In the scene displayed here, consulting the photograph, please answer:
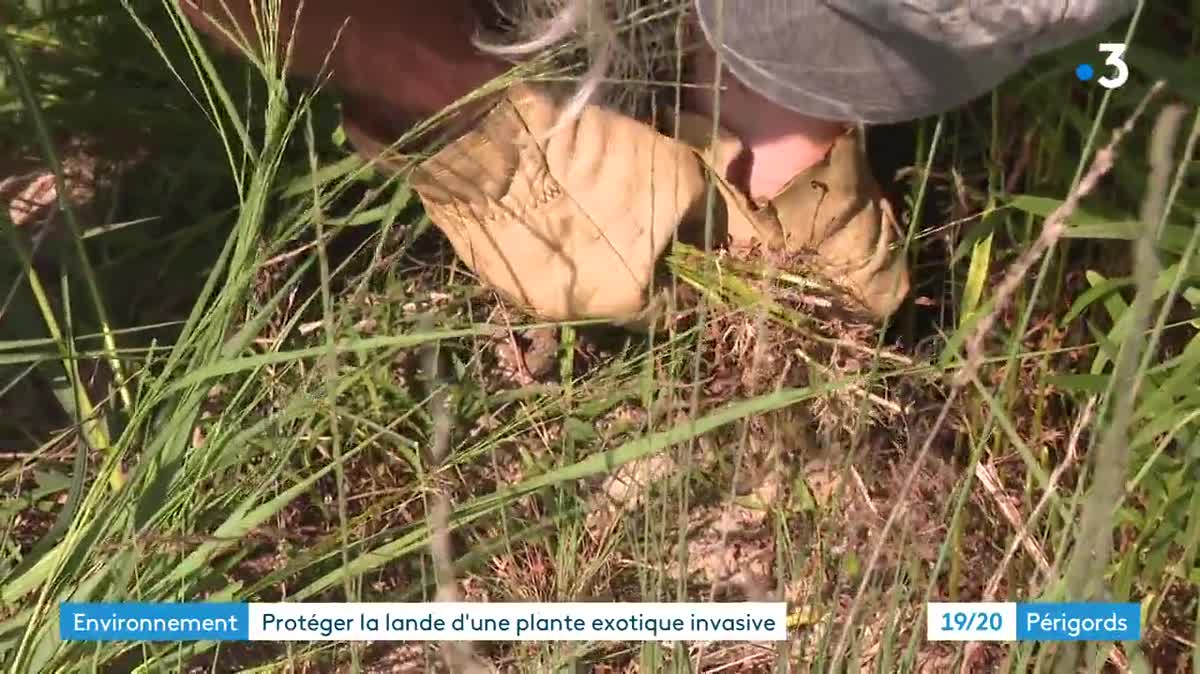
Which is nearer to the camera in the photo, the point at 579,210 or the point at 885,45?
the point at 885,45

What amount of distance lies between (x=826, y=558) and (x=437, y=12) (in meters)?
0.49

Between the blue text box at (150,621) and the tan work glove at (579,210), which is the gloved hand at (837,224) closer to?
the tan work glove at (579,210)

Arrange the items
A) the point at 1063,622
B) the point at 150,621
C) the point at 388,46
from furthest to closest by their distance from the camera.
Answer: the point at 388,46 → the point at 150,621 → the point at 1063,622

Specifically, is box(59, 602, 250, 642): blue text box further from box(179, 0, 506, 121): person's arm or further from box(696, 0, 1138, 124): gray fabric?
box(696, 0, 1138, 124): gray fabric

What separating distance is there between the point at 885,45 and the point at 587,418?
37 centimetres

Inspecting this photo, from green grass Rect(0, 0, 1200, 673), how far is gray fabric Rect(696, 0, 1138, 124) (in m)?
0.08

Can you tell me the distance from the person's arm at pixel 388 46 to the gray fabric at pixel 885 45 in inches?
8.3

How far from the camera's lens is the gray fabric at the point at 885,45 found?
2.16 feet

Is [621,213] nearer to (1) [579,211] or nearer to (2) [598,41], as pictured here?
(1) [579,211]

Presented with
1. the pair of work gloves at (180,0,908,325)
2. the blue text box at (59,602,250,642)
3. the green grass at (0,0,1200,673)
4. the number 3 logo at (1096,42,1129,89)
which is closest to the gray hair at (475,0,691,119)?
the pair of work gloves at (180,0,908,325)

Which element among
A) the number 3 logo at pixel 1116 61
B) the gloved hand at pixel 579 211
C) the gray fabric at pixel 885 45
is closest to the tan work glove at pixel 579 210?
the gloved hand at pixel 579 211

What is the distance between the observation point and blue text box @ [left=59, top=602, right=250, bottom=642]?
73 cm

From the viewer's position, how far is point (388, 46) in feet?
2.81

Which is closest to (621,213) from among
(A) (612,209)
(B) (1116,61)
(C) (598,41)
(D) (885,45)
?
(A) (612,209)
